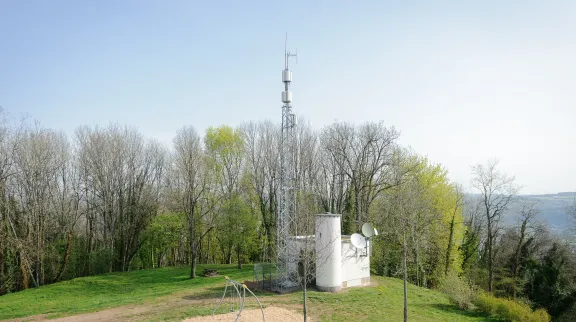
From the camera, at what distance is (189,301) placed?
18.7m

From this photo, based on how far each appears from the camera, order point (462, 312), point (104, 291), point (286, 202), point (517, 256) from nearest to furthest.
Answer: point (462, 312) → point (286, 202) → point (104, 291) → point (517, 256)

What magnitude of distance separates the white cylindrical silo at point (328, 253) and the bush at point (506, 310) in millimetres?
7307

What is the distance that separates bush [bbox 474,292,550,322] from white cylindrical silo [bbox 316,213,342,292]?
24.0 ft

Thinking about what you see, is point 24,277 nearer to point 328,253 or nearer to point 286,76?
point 328,253

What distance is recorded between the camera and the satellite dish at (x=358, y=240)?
21766 mm

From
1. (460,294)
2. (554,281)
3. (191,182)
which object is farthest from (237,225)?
(554,281)

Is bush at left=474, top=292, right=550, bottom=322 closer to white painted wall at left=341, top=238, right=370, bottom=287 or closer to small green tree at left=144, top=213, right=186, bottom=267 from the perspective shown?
white painted wall at left=341, top=238, right=370, bottom=287

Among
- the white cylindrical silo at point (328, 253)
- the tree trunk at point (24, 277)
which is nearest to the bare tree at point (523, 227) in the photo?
the white cylindrical silo at point (328, 253)

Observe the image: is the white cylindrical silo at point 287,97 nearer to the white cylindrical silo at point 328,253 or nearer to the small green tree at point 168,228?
the white cylindrical silo at point 328,253

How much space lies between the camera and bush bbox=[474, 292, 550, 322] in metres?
17.9

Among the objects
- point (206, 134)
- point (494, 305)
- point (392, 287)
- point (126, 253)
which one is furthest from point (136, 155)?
point (494, 305)

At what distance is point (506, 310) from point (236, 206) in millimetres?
18851

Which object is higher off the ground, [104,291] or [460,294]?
[460,294]

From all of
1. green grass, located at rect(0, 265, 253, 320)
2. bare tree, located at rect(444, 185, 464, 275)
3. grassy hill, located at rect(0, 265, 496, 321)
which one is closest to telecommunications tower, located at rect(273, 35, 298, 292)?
grassy hill, located at rect(0, 265, 496, 321)
